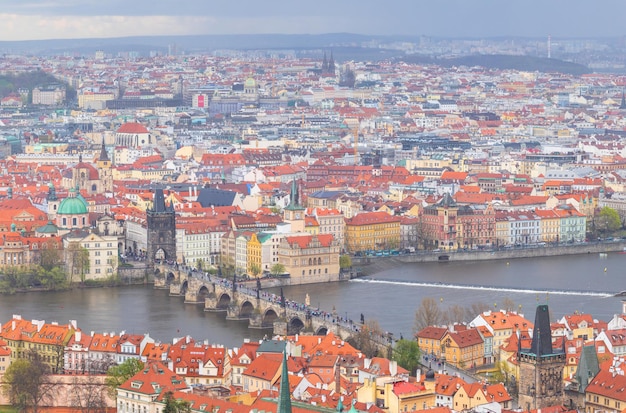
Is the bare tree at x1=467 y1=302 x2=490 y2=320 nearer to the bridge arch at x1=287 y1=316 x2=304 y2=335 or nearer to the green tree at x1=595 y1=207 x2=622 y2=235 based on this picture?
the bridge arch at x1=287 y1=316 x2=304 y2=335

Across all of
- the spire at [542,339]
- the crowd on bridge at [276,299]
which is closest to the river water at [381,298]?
the crowd on bridge at [276,299]

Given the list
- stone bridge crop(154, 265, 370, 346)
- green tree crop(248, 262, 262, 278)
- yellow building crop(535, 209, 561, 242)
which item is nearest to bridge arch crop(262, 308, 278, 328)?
stone bridge crop(154, 265, 370, 346)

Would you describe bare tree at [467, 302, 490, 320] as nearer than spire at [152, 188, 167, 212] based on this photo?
Yes

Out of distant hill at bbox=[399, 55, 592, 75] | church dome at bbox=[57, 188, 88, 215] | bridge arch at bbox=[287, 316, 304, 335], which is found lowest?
distant hill at bbox=[399, 55, 592, 75]

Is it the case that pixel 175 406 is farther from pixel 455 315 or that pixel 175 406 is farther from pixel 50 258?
pixel 50 258

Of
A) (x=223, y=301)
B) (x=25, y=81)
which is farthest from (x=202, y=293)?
(x=25, y=81)

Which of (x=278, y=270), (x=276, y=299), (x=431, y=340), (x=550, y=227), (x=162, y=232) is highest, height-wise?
(x=431, y=340)
